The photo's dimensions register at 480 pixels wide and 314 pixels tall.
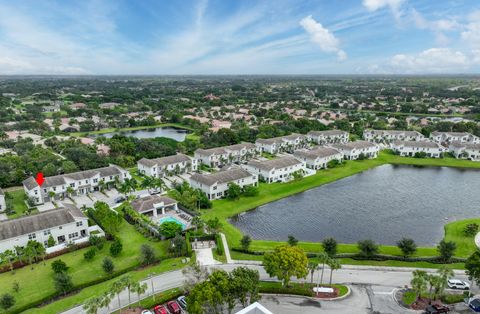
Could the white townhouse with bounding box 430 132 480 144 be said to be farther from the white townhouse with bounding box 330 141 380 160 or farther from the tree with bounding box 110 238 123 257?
the tree with bounding box 110 238 123 257

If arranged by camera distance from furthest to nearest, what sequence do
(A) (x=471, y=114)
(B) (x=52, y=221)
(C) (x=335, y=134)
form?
(A) (x=471, y=114), (C) (x=335, y=134), (B) (x=52, y=221)

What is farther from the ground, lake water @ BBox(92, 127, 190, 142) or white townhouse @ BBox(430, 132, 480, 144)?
white townhouse @ BBox(430, 132, 480, 144)

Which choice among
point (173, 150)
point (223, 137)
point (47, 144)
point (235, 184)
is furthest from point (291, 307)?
point (47, 144)

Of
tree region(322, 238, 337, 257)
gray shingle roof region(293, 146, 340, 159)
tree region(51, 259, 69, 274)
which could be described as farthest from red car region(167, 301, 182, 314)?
gray shingle roof region(293, 146, 340, 159)

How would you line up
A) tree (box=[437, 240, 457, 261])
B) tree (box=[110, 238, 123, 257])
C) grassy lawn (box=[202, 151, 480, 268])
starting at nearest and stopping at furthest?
tree (box=[437, 240, 457, 261]), tree (box=[110, 238, 123, 257]), grassy lawn (box=[202, 151, 480, 268])

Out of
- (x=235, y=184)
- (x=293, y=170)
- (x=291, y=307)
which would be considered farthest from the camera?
(x=293, y=170)

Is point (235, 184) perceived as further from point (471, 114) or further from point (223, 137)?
point (471, 114)

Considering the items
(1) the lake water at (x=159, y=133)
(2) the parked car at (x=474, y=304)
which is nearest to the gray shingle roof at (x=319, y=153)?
(2) the parked car at (x=474, y=304)
